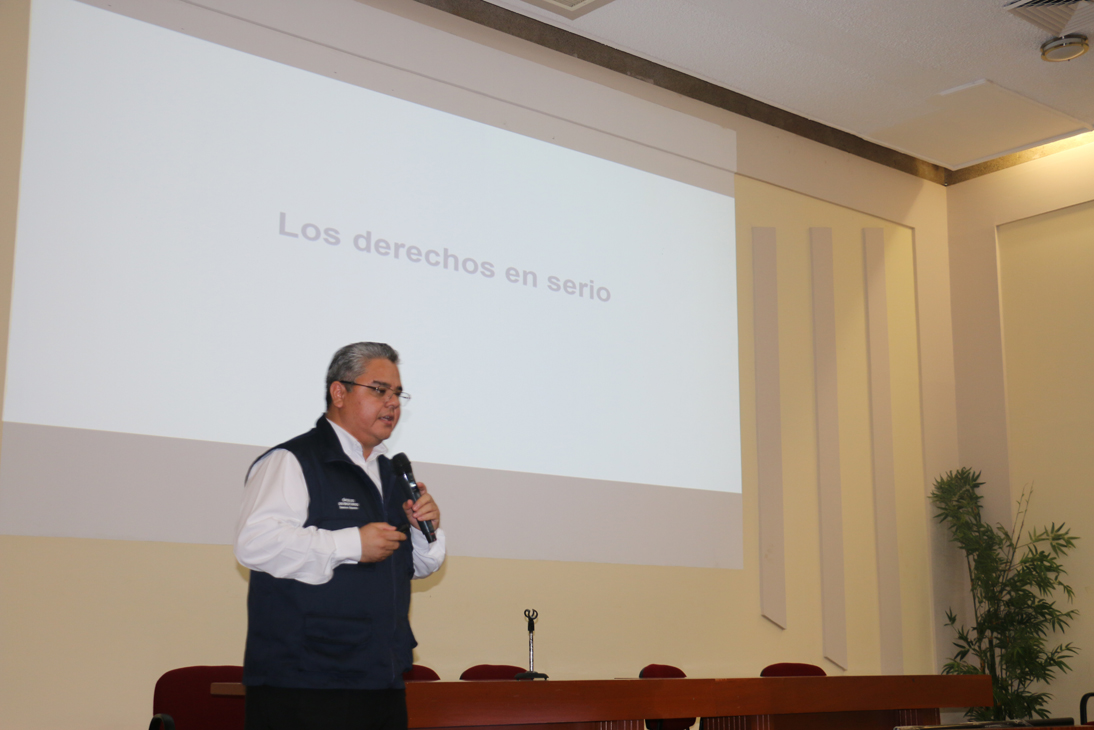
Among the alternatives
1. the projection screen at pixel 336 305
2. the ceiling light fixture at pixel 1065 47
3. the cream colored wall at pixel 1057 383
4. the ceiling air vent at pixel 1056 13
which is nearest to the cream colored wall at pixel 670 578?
the projection screen at pixel 336 305

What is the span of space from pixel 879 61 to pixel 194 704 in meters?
4.78

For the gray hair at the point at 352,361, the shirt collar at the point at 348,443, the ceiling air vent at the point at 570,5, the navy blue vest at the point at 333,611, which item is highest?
the ceiling air vent at the point at 570,5

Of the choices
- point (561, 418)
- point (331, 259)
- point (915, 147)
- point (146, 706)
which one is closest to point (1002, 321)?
point (915, 147)

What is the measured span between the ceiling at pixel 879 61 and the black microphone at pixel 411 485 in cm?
308

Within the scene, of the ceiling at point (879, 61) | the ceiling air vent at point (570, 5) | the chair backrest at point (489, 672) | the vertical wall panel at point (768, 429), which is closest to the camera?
the chair backrest at point (489, 672)

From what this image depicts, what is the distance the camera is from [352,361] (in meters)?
2.42

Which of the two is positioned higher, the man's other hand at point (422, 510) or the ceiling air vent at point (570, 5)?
the ceiling air vent at point (570, 5)

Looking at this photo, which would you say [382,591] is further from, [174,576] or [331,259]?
[331,259]

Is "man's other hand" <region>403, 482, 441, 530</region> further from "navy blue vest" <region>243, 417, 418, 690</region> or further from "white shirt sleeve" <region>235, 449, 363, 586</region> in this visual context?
"white shirt sleeve" <region>235, 449, 363, 586</region>

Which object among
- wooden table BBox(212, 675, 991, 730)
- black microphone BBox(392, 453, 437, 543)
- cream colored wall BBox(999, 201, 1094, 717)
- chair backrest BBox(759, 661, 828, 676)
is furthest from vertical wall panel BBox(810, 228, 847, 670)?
black microphone BBox(392, 453, 437, 543)

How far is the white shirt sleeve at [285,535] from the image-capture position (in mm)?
2068

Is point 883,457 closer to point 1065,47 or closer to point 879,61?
point 879,61

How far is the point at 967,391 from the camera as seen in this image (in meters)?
6.74

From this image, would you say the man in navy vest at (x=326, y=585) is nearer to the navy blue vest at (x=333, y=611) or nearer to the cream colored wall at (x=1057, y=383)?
the navy blue vest at (x=333, y=611)
